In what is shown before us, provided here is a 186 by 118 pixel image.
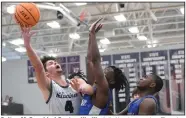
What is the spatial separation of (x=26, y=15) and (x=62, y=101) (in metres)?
0.95

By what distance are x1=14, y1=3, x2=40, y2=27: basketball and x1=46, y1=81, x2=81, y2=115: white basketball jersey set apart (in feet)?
2.20

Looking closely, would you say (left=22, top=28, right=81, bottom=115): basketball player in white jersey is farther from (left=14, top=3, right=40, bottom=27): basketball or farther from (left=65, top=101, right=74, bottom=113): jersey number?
(left=14, top=3, right=40, bottom=27): basketball

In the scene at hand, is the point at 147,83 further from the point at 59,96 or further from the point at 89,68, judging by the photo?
the point at 59,96

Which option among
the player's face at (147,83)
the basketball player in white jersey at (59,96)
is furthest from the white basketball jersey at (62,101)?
the player's face at (147,83)

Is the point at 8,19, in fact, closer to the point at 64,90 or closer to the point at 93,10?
the point at 93,10

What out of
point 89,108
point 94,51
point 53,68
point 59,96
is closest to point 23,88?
point 53,68

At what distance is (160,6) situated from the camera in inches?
473

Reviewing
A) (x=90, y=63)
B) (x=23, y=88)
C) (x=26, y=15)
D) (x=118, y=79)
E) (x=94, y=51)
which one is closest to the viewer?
(x=94, y=51)

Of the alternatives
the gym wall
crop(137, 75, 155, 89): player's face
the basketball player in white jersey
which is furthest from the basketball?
the gym wall

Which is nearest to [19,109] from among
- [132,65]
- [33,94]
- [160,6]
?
[33,94]

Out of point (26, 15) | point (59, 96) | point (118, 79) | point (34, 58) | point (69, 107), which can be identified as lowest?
point (69, 107)

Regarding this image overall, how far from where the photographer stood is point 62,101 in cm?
320

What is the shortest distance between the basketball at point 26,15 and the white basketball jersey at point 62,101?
670 millimetres

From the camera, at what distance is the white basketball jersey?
10.5 ft
